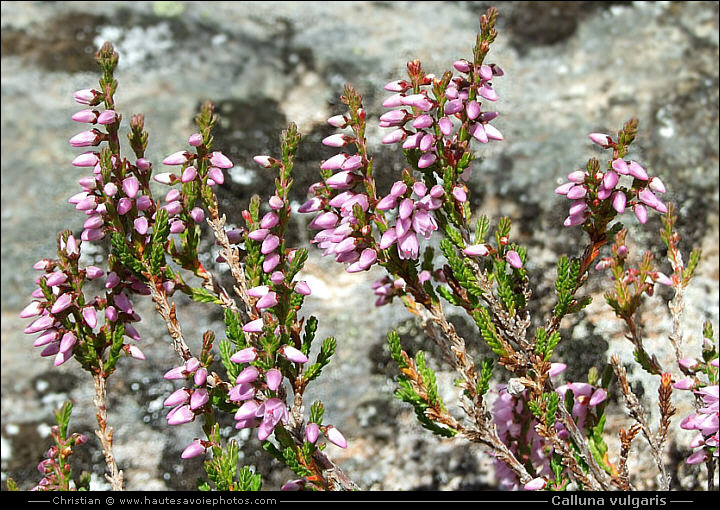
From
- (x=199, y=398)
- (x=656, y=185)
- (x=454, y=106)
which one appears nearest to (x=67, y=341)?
(x=199, y=398)

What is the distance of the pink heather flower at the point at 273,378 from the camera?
133cm

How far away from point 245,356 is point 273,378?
0.07m

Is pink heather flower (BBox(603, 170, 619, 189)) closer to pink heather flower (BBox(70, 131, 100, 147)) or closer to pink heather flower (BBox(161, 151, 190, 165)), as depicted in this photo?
pink heather flower (BBox(161, 151, 190, 165))

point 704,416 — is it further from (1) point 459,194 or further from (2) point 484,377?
(1) point 459,194

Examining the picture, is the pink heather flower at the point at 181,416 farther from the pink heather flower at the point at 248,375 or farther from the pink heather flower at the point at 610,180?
the pink heather flower at the point at 610,180

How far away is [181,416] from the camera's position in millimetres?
1404

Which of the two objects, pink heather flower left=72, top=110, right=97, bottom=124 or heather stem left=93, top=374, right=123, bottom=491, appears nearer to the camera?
pink heather flower left=72, top=110, right=97, bottom=124

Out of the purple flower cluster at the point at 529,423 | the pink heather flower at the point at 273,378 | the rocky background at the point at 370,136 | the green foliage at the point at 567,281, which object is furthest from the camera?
the rocky background at the point at 370,136

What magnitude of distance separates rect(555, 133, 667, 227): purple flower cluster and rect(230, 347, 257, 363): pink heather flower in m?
0.78

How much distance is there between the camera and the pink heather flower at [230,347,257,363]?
52.5 inches

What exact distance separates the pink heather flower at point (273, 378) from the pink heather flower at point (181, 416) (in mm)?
201

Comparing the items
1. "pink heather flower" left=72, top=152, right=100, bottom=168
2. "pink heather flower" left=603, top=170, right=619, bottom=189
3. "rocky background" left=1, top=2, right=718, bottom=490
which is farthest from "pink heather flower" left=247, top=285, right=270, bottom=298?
"rocky background" left=1, top=2, right=718, bottom=490

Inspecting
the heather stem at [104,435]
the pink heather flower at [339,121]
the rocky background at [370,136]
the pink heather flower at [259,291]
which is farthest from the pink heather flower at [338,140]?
the rocky background at [370,136]
